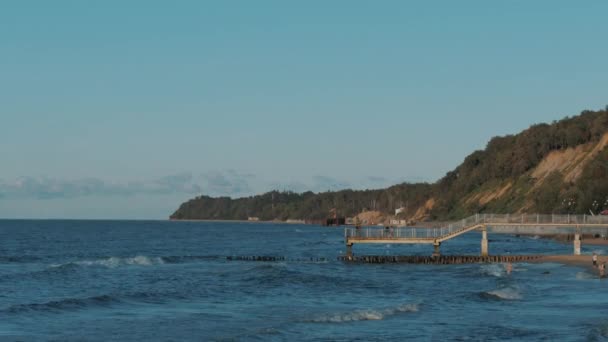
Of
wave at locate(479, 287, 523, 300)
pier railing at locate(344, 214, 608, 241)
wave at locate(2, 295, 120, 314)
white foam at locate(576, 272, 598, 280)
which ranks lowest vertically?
wave at locate(2, 295, 120, 314)

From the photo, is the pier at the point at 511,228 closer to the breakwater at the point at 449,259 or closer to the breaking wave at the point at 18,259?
the breakwater at the point at 449,259

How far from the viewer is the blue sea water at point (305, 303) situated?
4538 centimetres

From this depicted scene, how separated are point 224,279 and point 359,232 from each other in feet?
73.9

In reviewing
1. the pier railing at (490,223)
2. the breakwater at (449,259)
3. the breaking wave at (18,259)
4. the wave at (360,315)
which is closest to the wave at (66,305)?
the wave at (360,315)

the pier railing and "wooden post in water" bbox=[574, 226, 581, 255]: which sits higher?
the pier railing

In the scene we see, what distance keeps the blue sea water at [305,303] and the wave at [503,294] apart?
0.35 ft

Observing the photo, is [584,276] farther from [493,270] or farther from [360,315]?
[360,315]

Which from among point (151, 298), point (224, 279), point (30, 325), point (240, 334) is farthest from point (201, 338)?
point (224, 279)

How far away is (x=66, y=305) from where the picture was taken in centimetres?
5903

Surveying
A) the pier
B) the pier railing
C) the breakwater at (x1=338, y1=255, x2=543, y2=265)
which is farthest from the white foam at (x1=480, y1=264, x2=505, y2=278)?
the pier railing

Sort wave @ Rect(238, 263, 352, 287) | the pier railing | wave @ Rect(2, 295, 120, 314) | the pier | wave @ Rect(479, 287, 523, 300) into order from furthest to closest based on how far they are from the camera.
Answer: the pier railing → the pier → wave @ Rect(238, 263, 352, 287) → wave @ Rect(479, 287, 523, 300) → wave @ Rect(2, 295, 120, 314)

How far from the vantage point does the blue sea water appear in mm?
45375

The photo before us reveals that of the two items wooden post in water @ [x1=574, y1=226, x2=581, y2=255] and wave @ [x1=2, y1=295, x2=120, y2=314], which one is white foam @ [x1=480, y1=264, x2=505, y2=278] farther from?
wave @ [x1=2, y1=295, x2=120, y2=314]

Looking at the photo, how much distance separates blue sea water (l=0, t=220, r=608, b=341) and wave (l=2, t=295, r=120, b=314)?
0.22ft
